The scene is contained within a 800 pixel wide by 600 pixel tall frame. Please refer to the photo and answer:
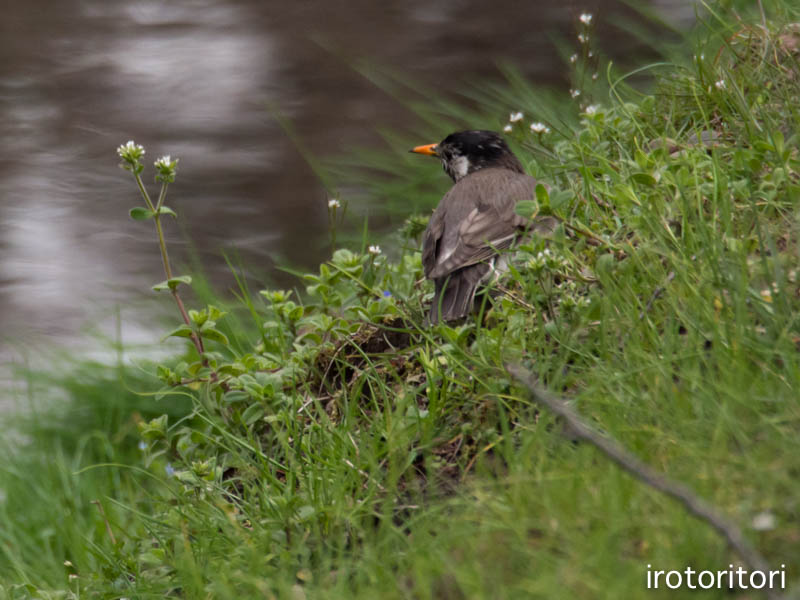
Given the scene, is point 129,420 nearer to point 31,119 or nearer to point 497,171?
point 497,171

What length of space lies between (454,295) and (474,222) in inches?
22.0

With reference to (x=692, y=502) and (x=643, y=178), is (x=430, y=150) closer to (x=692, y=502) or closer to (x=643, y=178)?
(x=643, y=178)

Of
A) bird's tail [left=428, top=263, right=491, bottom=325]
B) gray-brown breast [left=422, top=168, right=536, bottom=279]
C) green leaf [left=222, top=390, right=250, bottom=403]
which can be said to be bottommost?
green leaf [left=222, top=390, right=250, bottom=403]

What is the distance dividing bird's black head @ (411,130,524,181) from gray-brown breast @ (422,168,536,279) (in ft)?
0.86

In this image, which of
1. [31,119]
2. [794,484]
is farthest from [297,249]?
[794,484]

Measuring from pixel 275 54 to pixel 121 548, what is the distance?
753 cm

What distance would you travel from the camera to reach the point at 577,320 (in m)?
2.75

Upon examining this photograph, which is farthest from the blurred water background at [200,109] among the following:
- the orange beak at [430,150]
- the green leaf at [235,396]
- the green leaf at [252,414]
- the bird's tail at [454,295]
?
the green leaf at [252,414]

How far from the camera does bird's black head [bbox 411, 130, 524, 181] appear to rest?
4.45 metres

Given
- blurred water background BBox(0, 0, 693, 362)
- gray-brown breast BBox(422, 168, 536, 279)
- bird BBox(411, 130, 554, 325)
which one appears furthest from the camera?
blurred water background BBox(0, 0, 693, 362)

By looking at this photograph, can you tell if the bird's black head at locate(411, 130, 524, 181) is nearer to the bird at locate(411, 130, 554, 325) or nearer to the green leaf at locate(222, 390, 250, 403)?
the bird at locate(411, 130, 554, 325)

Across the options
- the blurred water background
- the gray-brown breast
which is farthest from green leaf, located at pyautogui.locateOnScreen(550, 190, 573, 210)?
the blurred water background

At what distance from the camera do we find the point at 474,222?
378 centimetres

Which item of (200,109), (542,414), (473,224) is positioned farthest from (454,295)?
(200,109)
